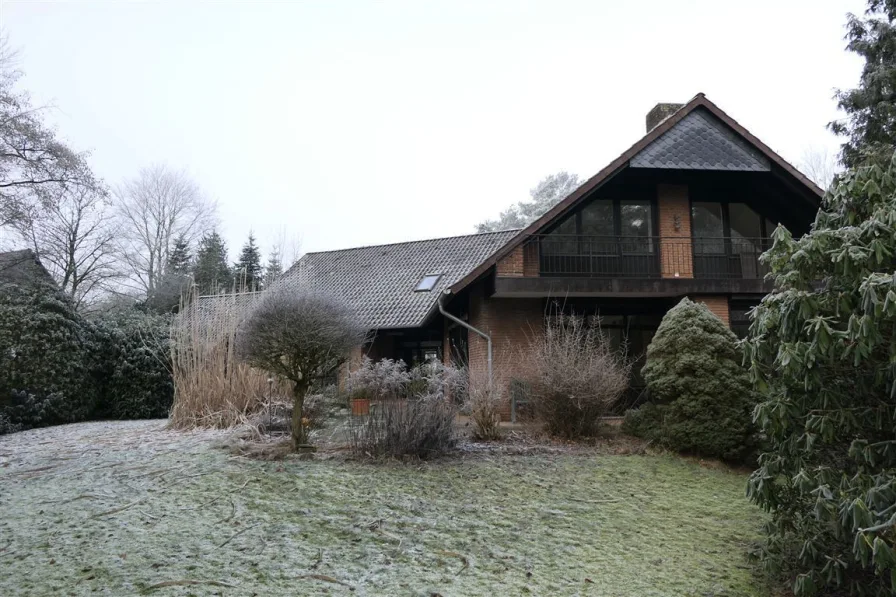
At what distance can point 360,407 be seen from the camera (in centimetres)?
798

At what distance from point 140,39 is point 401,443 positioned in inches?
314

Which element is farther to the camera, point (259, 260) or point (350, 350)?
point (259, 260)

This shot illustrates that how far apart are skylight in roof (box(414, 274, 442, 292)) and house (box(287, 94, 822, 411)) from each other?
174 cm

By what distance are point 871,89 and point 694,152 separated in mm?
8438

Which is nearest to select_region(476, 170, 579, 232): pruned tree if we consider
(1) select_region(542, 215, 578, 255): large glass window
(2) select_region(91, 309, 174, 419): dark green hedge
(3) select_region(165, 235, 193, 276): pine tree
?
(3) select_region(165, 235, 193, 276): pine tree

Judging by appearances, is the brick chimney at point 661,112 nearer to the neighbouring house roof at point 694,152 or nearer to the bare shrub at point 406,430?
the neighbouring house roof at point 694,152

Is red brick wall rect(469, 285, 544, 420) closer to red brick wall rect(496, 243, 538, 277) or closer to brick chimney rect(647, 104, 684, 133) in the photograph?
red brick wall rect(496, 243, 538, 277)

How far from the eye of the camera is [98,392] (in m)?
13.4

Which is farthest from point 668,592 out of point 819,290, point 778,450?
point 819,290

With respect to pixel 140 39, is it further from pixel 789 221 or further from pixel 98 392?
pixel 789 221

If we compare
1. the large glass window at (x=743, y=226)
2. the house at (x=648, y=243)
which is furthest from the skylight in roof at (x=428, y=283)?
the large glass window at (x=743, y=226)

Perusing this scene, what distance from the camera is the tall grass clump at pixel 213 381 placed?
9289 mm

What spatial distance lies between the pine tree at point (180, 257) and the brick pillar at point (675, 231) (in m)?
23.8

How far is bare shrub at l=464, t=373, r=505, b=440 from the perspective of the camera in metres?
8.53
